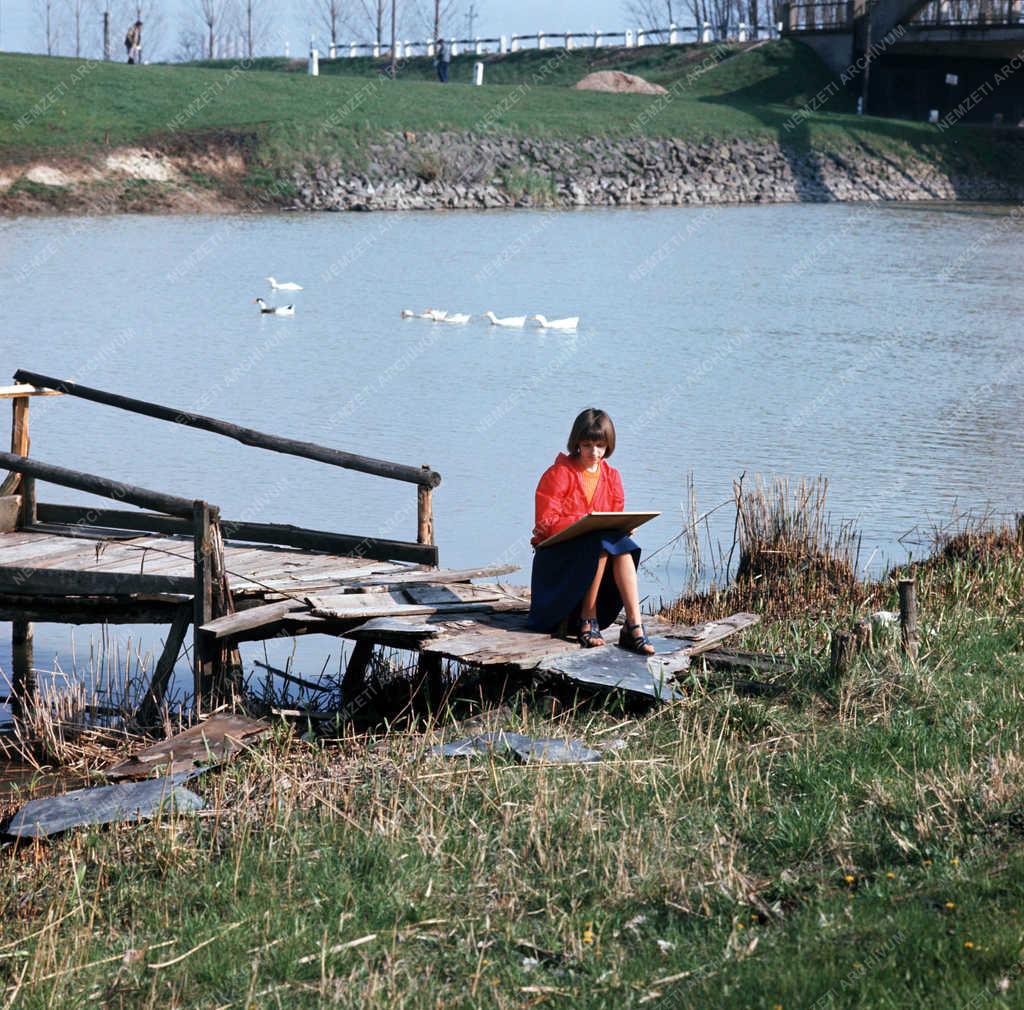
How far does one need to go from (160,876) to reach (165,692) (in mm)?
2888

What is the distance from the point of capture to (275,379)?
20891mm

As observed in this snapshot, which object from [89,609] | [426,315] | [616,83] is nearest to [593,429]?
[89,609]

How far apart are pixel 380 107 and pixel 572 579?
52053 millimetres

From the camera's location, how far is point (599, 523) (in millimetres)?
7867

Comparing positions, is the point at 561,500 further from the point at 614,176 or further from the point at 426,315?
the point at 614,176

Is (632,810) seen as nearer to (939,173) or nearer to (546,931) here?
(546,931)

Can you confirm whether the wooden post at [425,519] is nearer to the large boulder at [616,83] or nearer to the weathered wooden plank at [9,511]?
the weathered wooden plank at [9,511]

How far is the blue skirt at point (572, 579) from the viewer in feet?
26.4

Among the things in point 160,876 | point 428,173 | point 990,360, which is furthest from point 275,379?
point 428,173

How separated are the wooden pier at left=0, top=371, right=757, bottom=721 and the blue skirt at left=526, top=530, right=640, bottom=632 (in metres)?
0.16

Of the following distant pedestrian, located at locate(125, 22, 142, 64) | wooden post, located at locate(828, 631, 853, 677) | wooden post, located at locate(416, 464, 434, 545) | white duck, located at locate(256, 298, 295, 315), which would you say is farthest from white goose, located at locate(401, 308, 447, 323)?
distant pedestrian, located at locate(125, 22, 142, 64)

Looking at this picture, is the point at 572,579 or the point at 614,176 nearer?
the point at 572,579

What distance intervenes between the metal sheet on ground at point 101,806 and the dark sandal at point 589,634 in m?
2.30

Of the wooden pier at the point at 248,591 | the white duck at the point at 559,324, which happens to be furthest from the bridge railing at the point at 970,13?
the wooden pier at the point at 248,591
